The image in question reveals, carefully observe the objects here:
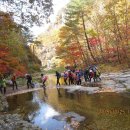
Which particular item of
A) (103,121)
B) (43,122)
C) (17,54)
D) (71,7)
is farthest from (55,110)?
(71,7)

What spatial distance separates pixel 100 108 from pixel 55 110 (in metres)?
3.00

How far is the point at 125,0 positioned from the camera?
4388cm

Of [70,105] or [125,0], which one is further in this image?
[125,0]

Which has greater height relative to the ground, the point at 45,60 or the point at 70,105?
the point at 45,60

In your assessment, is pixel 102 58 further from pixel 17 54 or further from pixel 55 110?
pixel 55 110

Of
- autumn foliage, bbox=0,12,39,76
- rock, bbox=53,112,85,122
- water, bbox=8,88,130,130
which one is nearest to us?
water, bbox=8,88,130,130

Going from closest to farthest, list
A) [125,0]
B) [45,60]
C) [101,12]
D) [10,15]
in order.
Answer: [10,15]
[125,0]
[101,12]
[45,60]

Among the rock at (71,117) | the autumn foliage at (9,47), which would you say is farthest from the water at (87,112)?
the autumn foliage at (9,47)

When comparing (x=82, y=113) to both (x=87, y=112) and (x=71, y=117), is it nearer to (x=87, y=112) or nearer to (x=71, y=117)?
(x=87, y=112)

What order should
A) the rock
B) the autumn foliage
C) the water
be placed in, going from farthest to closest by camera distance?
the autumn foliage → the rock → the water

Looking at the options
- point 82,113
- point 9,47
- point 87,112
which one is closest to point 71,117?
point 82,113

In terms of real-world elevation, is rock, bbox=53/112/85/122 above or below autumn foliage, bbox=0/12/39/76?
below

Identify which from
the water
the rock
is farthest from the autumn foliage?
the rock

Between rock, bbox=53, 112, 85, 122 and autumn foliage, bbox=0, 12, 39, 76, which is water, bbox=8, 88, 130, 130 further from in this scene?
autumn foliage, bbox=0, 12, 39, 76
